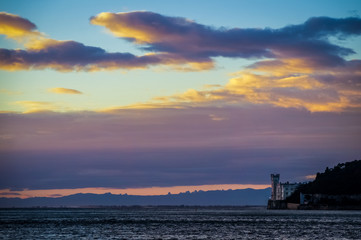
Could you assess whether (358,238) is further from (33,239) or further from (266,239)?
(33,239)

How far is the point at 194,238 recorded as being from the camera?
112 metres

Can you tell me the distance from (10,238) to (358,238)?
217 feet

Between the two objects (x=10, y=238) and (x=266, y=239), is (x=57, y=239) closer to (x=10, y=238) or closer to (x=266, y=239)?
(x=10, y=238)

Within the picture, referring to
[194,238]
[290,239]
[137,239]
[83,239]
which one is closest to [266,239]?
[290,239]

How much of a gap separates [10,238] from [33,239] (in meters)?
7.14

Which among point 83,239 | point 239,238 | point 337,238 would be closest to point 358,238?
point 337,238

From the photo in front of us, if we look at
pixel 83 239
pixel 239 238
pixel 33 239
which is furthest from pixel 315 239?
pixel 33 239

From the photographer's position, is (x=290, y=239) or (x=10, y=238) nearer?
(x=290, y=239)

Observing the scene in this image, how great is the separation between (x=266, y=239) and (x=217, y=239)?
895cm

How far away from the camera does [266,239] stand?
10894 cm

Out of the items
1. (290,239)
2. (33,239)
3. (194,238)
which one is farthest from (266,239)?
(33,239)

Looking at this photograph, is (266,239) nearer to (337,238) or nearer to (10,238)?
(337,238)

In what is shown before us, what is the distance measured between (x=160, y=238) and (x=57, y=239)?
63.4ft

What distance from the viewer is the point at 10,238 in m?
116
